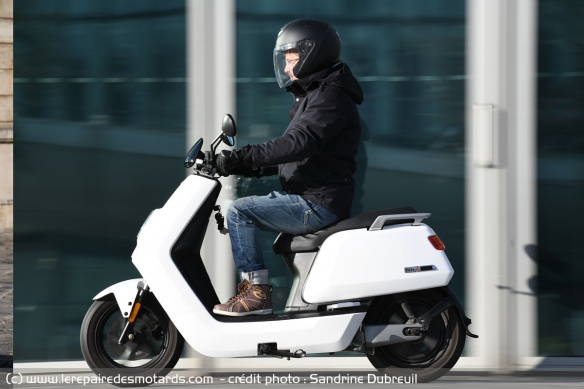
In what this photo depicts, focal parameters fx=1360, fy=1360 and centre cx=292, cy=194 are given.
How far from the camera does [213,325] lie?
247 inches

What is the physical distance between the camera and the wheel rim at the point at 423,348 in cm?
639

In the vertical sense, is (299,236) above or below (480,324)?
above

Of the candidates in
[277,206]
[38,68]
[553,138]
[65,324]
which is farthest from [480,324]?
[38,68]

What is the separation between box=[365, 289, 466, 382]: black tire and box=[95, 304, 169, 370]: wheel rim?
99cm

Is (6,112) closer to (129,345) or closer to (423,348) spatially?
(129,345)

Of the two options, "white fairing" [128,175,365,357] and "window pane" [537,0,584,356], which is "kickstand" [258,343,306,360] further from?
"window pane" [537,0,584,356]

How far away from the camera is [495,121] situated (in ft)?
23.4

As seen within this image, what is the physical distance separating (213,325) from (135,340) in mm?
395

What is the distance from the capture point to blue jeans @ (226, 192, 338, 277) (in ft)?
20.8

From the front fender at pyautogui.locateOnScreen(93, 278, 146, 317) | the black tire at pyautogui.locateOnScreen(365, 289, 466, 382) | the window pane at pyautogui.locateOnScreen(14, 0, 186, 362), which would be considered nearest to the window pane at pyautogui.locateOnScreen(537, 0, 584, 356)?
the black tire at pyautogui.locateOnScreen(365, 289, 466, 382)

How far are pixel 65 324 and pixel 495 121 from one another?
8.34 feet

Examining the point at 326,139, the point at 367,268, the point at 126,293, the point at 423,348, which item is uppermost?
the point at 326,139

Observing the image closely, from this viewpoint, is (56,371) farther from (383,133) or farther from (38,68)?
(383,133)

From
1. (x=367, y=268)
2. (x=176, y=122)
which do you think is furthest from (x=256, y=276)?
(x=176, y=122)
